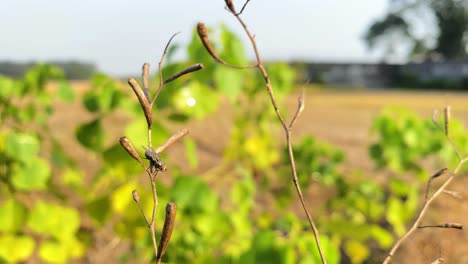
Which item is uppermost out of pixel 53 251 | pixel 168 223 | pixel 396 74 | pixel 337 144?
pixel 168 223

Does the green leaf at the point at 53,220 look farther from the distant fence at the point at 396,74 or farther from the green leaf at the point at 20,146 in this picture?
the distant fence at the point at 396,74

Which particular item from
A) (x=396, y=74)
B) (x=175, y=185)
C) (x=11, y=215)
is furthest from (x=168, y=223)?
(x=396, y=74)

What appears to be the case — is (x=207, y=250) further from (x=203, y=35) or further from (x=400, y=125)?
(x=203, y=35)

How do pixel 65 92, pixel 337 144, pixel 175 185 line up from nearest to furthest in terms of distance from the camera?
pixel 175 185, pixel 65 92, pixel 337 144

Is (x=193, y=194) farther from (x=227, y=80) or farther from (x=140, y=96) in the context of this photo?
(x=140, y=96)

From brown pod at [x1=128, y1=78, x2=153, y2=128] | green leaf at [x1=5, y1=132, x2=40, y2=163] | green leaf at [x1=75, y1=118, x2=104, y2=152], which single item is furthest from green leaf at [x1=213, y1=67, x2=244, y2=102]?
brown pod at [x1=128, y1=78, x2=153, y2=128]

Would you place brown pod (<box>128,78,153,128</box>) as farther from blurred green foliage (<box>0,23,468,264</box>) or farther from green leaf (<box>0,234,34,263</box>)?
green leaf (<box>0,234,34,263</box>)

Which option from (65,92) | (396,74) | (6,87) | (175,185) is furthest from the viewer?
(396,74)

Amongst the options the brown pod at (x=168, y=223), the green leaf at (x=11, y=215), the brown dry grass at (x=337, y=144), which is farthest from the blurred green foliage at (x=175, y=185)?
the brown pod at (x=168, y=223)
